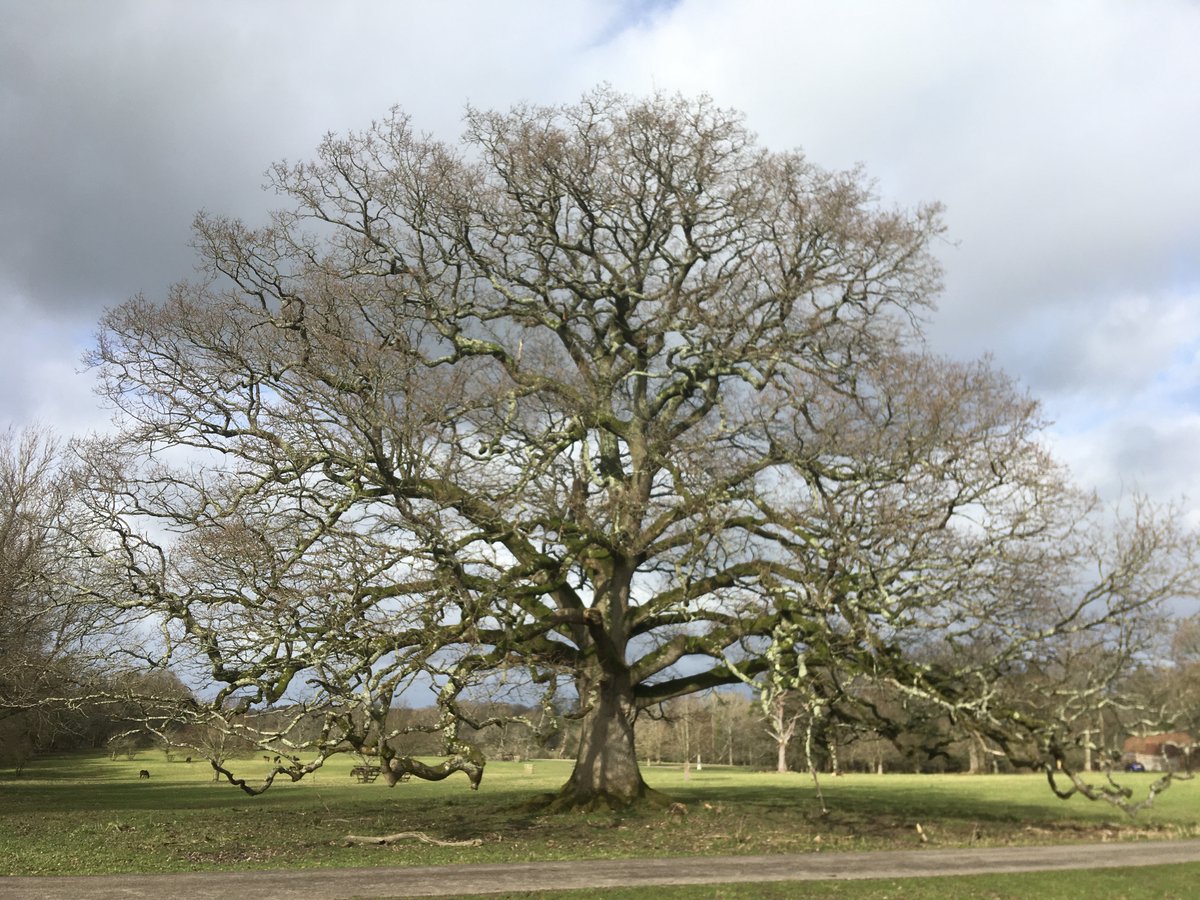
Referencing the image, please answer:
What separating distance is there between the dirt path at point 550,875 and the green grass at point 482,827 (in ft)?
3.21

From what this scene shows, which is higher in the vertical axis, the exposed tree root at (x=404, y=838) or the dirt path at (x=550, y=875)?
the exposed tree root at (x=404, y=838)

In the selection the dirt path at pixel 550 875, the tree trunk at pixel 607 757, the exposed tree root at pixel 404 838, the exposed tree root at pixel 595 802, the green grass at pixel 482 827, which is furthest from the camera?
the tree trunk at pixel 607 757

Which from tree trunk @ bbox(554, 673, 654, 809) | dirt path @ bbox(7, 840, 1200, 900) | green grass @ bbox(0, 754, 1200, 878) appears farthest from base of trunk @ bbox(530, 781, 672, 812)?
dirt path @ bbox(7, 840, 1200, 900)

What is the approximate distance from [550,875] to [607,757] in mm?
8956

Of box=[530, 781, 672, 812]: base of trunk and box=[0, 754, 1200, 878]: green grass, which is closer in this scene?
box=[0, 754, 1200, 878]: green grass

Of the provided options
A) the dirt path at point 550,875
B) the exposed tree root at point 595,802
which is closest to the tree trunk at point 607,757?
Result: the exposed tree root at point 595,802

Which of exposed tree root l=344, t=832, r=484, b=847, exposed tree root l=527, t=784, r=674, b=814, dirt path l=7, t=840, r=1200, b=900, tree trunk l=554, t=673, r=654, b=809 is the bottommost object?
dirt path l=7, t=840, r=1200, b=900

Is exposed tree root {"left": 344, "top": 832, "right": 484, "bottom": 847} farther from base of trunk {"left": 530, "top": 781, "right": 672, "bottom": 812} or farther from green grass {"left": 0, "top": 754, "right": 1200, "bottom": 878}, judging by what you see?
base of trunk {"left": 530, "top": 781, "right": 672, "bottom": 812}

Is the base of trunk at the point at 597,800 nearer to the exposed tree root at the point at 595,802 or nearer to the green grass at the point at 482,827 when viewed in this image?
the exposed tree root at the point at 595,802

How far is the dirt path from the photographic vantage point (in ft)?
41.7

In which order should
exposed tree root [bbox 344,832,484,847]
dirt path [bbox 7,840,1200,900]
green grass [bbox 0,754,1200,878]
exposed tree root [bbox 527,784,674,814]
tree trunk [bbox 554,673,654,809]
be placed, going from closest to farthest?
dirt path [bbox 7,840,1200,900] < green grass [bbox 0,754,1200,878] < exposed tree root [bbox 344,832,484,847] < exposed tree root [bbox 527,784,674,814] < tree trunk [bbox 554,673,654,809]

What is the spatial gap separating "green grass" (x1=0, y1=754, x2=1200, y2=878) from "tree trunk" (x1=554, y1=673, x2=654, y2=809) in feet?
2.72

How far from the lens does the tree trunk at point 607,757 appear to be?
22.8 meters

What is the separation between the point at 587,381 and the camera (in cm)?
2373
